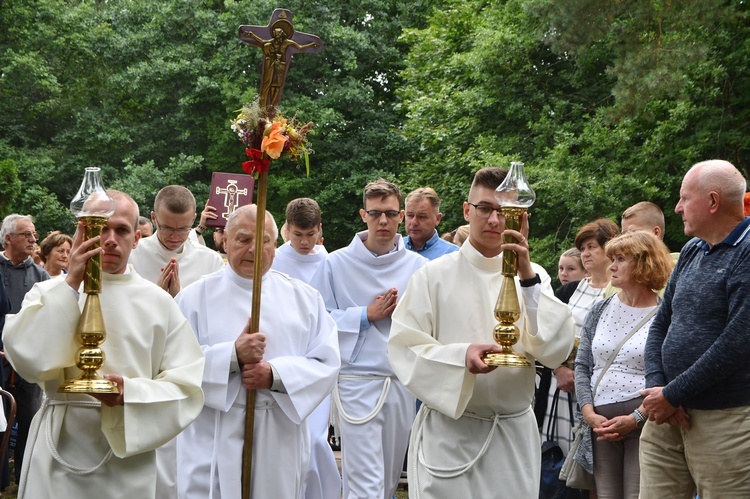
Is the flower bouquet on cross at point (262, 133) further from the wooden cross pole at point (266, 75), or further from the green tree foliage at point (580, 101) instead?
the green tree foliage at point (580, 101)

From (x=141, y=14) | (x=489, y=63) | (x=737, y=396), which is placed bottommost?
(x=737, y=396)

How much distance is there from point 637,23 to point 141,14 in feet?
57.1

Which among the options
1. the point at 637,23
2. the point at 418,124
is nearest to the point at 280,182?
the point at 418,124

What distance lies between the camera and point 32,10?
32.0 meters

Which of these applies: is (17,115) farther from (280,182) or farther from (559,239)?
(559,239)

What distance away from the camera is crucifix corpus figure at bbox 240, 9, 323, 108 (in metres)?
6.09

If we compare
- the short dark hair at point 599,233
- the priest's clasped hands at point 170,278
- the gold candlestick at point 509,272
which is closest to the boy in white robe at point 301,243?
the priest's clasped hands at point 170,278

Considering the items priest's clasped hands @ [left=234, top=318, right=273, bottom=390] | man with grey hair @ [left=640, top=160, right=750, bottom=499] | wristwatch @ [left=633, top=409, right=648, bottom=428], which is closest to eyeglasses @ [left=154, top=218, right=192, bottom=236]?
priest's clasped hands @ [left=234, top=318, right=273, bottom=390]

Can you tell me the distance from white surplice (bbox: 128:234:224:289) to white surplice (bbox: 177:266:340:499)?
1.91 metres

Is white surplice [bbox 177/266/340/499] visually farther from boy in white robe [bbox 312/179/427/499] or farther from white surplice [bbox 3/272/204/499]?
boy in white robe [bbox 312/179/427/499]

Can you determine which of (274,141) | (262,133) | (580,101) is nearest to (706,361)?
(274,141)

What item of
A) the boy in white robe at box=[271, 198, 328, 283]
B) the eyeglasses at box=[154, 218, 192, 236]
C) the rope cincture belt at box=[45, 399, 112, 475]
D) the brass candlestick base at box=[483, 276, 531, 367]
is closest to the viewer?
the rope cincture belt at box=[45, 399, 112, 475]

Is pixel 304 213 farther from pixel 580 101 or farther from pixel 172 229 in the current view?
pixel 580 101

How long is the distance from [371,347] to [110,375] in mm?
3576
